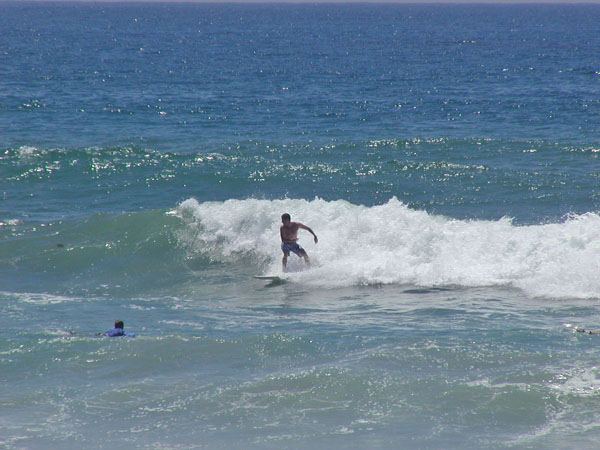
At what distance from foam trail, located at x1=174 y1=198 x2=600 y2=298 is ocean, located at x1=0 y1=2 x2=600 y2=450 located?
0.17ft

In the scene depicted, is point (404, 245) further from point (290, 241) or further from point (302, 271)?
point (290, 241)

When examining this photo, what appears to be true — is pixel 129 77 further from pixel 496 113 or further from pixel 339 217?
pixel 339 217

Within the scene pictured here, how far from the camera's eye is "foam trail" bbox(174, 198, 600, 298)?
13969 mm

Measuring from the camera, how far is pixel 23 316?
12.2 m

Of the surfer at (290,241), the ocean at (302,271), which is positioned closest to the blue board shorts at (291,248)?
the surfer at (290,241)

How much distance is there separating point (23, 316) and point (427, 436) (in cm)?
702

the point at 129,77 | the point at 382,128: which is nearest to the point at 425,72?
the point at 129,77

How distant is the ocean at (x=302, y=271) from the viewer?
8656 millimetres

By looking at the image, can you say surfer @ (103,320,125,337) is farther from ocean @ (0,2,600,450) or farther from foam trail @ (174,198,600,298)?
foam trail @ (174,198,600,298)

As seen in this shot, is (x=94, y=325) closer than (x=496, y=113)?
Yes

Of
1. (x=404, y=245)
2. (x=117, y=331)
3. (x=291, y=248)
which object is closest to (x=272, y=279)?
(x=291, y=248)

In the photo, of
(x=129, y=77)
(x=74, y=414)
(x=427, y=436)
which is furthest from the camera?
(x=129, y=77)

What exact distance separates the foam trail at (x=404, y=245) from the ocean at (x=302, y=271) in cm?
5

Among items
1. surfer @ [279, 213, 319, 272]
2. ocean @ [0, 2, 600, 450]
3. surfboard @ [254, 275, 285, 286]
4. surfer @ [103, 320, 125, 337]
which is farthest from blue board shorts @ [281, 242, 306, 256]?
surfer @ [103, 320, 125, 337]
